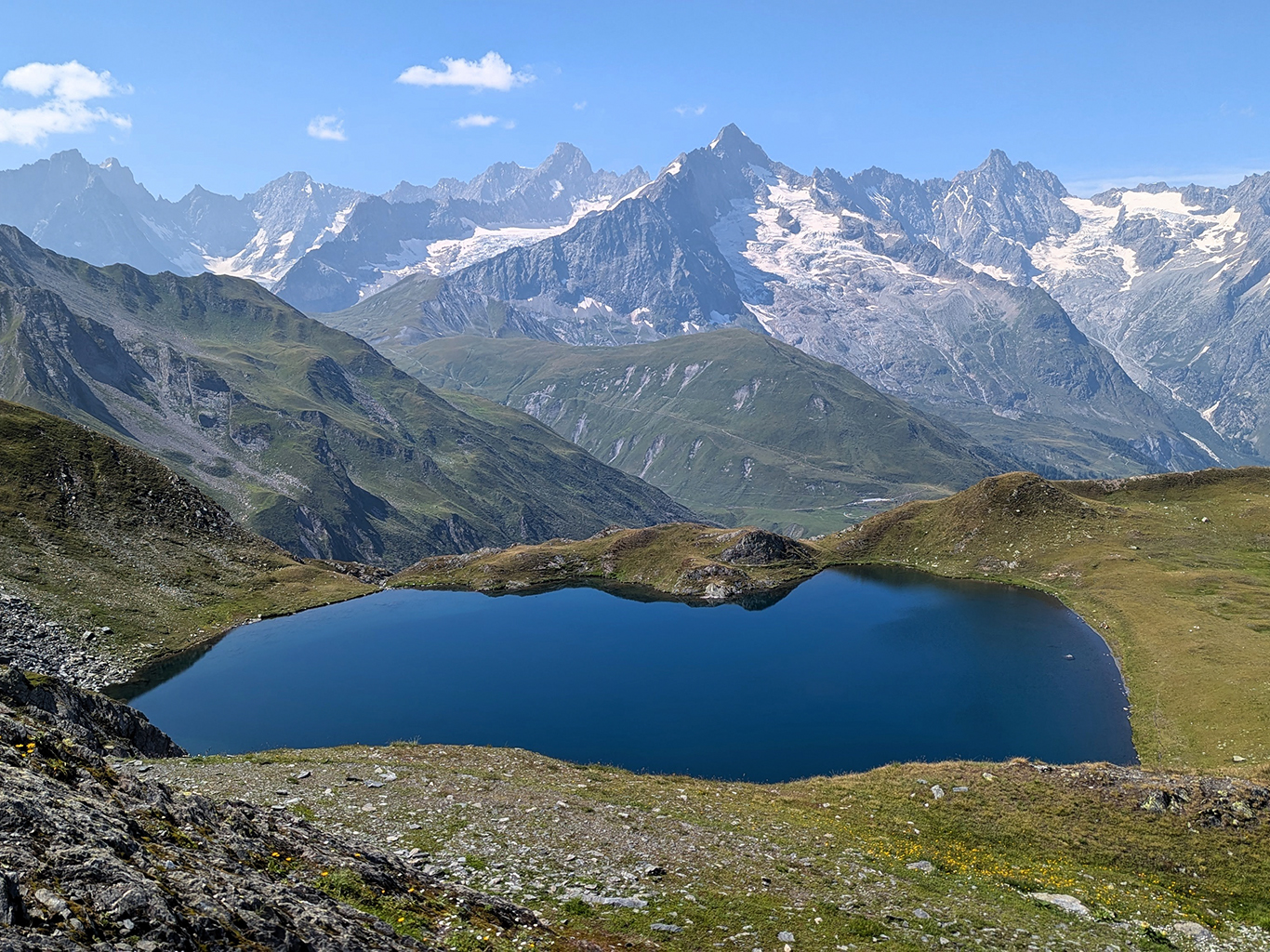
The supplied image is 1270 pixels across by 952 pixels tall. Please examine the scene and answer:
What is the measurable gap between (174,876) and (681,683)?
7800 cm

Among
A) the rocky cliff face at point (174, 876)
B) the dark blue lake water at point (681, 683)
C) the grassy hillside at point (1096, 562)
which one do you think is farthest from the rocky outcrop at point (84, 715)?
the grassy hillside at point (1096, 562)

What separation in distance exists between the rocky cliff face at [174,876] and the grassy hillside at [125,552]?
7987cm

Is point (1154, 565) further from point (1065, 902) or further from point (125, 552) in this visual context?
point (125, 552)

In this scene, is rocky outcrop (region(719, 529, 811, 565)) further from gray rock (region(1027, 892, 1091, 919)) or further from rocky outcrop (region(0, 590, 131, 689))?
gray rock (region(1027, 892, 1091, 919))

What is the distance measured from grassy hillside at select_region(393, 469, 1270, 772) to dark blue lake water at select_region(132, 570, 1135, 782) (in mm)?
5901

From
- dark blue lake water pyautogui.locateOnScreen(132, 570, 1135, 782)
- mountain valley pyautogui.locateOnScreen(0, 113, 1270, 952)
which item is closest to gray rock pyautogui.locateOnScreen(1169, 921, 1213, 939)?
mountain valley pyautogui.locateOnScreen(0, 113, 1270, 952)

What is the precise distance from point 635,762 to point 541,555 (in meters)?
83.5

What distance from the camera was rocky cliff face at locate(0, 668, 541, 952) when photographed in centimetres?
1344

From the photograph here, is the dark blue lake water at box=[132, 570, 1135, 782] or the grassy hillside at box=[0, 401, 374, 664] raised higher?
the grassy hillside at box=[0, 401, 374, 664]

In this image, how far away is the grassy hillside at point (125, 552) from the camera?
94562mm

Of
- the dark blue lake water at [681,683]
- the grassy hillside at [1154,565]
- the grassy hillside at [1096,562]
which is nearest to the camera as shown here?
the grassy hillside at [1154,565]

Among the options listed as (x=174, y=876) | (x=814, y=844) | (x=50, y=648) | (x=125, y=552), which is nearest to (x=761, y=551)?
(x=125, y=552)

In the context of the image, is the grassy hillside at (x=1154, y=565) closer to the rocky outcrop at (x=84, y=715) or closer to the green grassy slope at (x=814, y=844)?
the green grassy slope at (x=814, y=844)

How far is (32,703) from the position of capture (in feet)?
124
